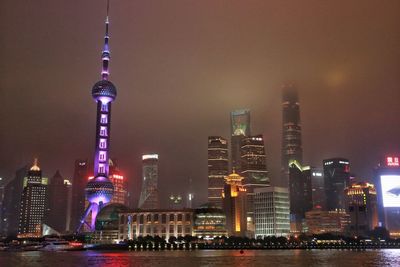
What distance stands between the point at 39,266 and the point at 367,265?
7942 centimetres

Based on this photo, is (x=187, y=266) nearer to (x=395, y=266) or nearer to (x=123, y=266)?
(x=123, y=266)

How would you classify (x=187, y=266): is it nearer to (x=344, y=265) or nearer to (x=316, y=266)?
(x=316, y=266)

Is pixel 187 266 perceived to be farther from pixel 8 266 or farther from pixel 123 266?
pixel 8 266

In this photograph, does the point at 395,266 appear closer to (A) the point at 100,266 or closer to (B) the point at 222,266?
(B) the point at 222,266

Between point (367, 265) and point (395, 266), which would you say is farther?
point (367, 265)

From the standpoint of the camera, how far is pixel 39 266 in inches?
4808

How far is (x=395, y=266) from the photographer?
11481cm

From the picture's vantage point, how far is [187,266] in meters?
116

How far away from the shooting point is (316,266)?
116 m

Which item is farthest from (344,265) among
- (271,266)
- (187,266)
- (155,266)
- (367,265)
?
(155,266)

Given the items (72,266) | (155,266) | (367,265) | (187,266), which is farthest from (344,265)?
(72,266)

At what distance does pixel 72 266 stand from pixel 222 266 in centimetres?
3574

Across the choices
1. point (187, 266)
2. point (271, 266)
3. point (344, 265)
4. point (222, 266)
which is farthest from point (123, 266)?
point (344, 265)

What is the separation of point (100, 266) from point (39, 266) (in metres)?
15.8
